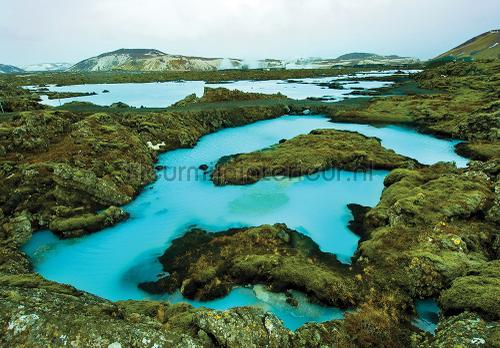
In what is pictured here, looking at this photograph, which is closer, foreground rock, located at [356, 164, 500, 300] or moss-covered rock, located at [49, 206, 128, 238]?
foreground rock, located at [356, 164, 500, 300]

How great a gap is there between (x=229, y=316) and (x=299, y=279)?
8409 millimetres

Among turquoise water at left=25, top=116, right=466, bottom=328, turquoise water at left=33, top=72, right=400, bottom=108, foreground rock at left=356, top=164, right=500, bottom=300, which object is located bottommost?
turquoise water at left=25, top=116, right=466, bottom=328

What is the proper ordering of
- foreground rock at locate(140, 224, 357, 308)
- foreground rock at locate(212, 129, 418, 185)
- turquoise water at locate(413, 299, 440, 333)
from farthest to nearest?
1. foreground rock at locate(212, 129, 418, 185)
2. foreground rock at locate(140, 224, 357, 308)
3. turquoise water at locate(413, 299, 440, 333)

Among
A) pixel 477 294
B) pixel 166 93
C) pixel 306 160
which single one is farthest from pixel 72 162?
pixel 166 93

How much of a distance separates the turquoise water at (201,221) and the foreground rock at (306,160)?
4.84 ft

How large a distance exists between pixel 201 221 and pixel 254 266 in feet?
33.7

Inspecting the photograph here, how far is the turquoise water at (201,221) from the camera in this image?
2017 cm

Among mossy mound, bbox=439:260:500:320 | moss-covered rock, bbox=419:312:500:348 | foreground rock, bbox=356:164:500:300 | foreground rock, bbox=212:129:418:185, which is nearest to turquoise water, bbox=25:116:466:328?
foreground rock, bbox=212:129:418:185

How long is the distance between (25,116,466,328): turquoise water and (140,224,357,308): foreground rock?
2.54ft

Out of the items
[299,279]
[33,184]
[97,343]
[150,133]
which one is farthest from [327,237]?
[150,133]

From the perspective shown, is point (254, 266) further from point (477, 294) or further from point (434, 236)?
point (434, 236)

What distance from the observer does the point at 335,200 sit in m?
32.4

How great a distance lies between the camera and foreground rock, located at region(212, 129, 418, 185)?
38519 millimetres

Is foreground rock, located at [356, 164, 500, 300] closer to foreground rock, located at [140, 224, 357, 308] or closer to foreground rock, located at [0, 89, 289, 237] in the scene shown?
foreground rock, located at [140, 224, 357, 308]
